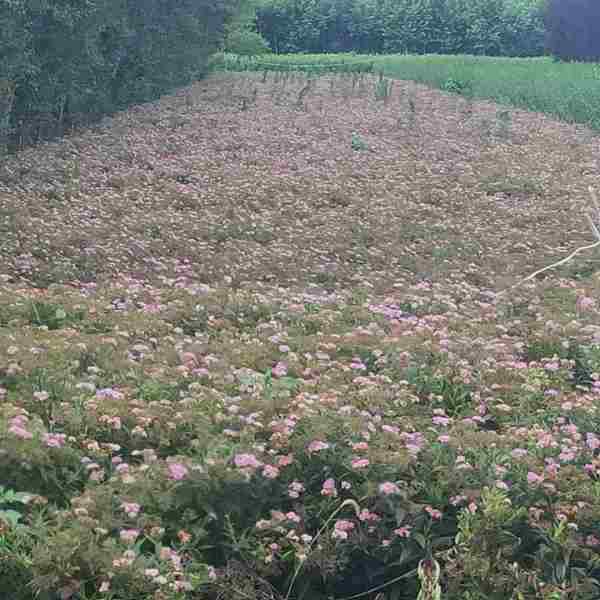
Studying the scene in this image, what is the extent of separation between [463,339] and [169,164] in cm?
711

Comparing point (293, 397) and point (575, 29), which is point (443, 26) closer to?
point (575, 29)

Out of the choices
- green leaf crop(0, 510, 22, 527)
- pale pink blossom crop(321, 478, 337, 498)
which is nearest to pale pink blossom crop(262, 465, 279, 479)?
pale pink blossom crop(321, 478, 337, 498)

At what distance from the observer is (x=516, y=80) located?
20750 millimetres

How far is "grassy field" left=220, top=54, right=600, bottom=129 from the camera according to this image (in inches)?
697

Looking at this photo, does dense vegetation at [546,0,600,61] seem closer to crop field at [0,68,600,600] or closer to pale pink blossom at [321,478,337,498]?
crop field at [0,68,600,600]

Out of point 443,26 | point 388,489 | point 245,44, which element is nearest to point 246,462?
point 388,489

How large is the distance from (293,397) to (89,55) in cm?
1018

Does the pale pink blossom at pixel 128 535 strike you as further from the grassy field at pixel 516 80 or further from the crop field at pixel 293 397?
the grassy field at pixel 516 80

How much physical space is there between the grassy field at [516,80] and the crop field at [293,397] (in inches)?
316

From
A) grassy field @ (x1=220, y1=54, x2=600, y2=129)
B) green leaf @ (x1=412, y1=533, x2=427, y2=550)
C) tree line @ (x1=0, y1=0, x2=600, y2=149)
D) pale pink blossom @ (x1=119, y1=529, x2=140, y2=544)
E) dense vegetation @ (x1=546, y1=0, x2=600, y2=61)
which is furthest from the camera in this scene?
dense vegetation @ (x1=546, y1=0, x2=600, y2=61)

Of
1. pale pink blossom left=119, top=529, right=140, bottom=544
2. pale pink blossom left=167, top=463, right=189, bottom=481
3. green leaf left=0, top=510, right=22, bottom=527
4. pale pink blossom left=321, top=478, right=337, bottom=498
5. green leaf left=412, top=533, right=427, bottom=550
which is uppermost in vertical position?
pale pink blossom left=167, top=463, right=189, bottom=481

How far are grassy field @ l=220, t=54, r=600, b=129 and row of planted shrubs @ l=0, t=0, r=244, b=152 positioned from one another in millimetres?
5506

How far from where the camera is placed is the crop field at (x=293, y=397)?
317 centimetres

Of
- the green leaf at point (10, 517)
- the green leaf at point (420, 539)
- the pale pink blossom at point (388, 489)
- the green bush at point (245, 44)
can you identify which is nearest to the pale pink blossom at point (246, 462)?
the pale pink blossom at point (388, 489)
